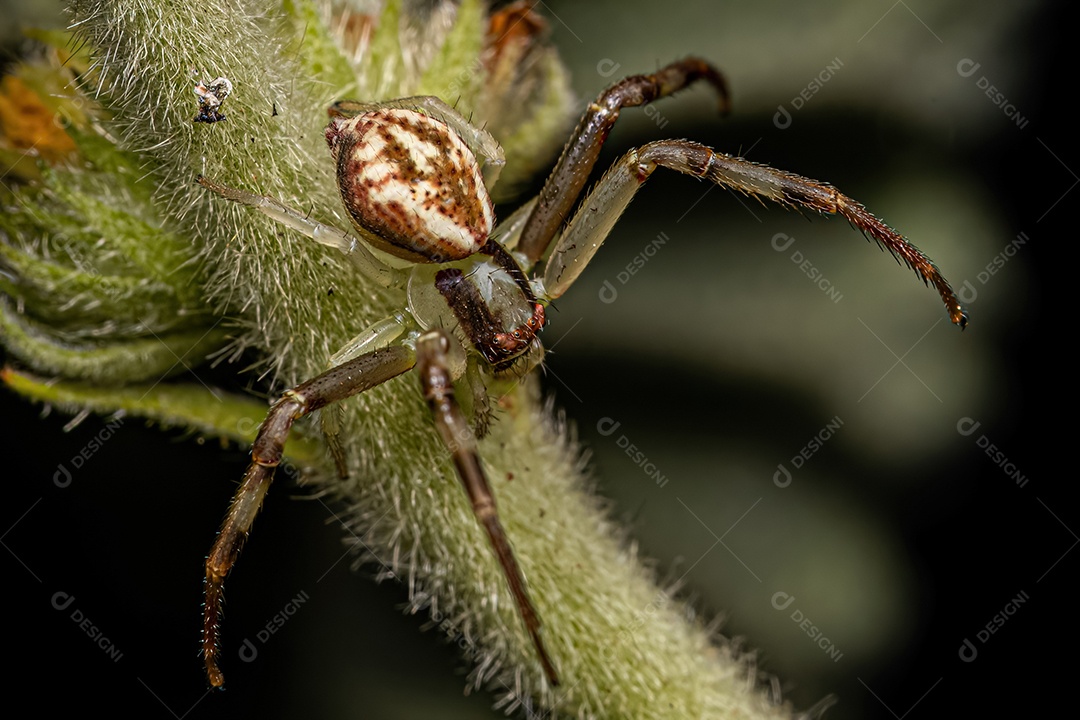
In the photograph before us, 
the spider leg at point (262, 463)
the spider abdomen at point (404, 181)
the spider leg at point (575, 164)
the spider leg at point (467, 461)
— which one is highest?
the spider leg at point (575, 164)

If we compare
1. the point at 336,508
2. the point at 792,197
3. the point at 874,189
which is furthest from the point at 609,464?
the point at 792,197

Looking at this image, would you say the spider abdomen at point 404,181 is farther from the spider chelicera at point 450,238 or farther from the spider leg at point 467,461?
the spider leg at point 467,461

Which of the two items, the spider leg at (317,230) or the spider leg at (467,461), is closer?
the spider leg at (467,461)

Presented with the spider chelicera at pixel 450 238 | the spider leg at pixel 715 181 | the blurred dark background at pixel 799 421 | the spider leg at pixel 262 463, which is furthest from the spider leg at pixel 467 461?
the blurred dark background at pixel 799 421

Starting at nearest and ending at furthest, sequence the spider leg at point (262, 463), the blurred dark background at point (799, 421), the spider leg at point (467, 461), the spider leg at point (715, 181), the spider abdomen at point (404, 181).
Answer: the spider leg at point (467, 461) < the spider leg at point (262, 463) < the spider abdomen at point (404, 181) < the spider leg at point (715, 181) < the blurred dark background at point (799, 421)

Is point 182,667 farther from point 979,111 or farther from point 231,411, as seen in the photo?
point 979,111

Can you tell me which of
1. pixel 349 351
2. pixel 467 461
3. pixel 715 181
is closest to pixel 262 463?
pixel 349 351

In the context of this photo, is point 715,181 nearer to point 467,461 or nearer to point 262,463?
point 467,461
